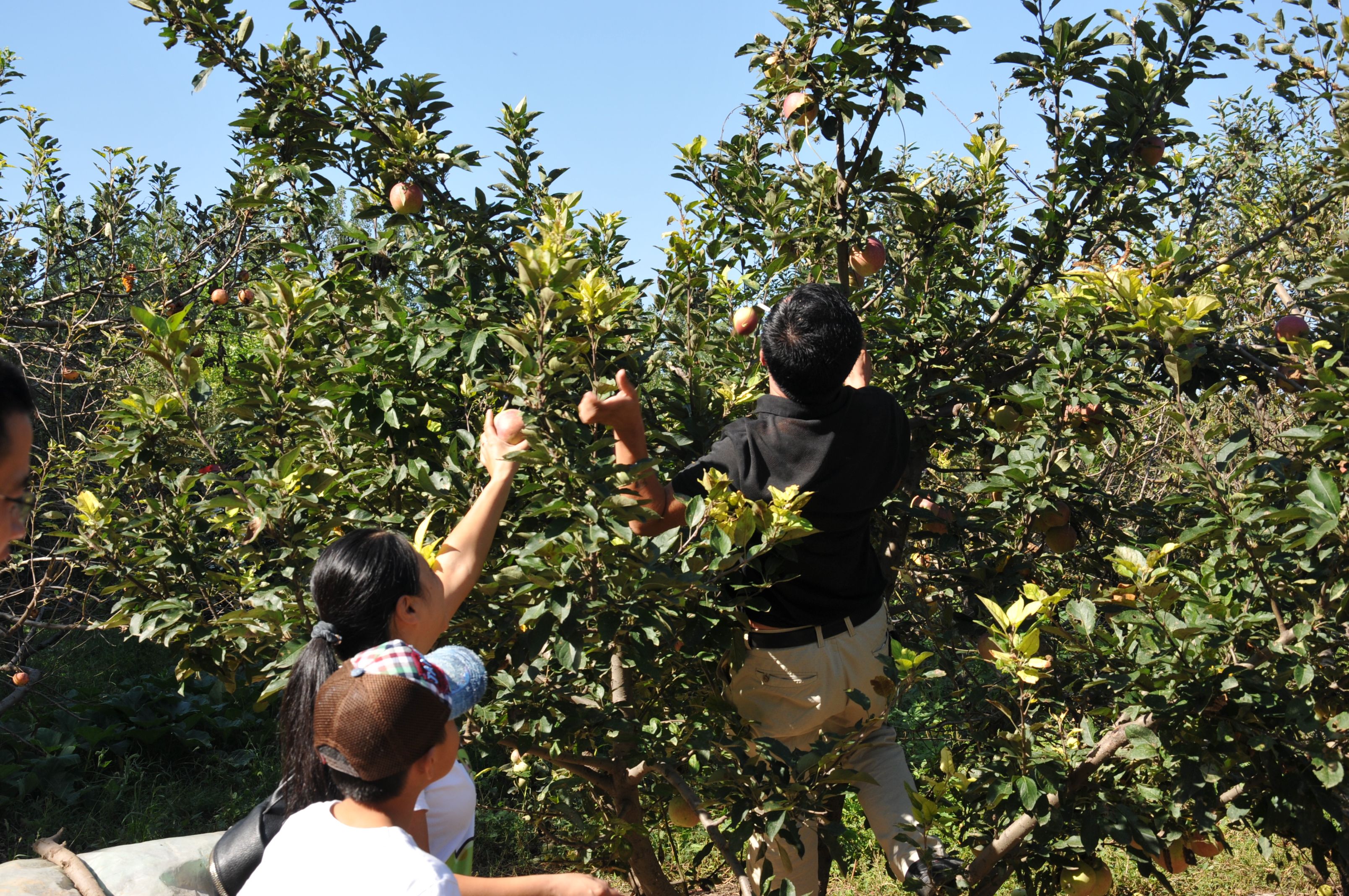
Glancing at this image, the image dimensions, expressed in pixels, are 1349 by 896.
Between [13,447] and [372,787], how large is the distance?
673mm

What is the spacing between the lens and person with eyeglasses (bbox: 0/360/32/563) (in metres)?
1.36

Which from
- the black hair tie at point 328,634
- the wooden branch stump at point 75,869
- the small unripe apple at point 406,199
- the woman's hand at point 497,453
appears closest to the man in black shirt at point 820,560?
the woman's hand at point 497,453

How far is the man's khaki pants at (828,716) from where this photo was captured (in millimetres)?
2180

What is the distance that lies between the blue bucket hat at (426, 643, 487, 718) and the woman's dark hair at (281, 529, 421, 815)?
12cm

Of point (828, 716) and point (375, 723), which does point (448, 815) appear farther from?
point (828, 716)

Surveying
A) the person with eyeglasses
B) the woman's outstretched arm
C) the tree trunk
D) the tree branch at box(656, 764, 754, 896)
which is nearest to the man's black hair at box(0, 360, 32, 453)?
the person with eyeglasses

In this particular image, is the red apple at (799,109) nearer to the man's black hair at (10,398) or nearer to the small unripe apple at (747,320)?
the small unripe apple at (747,320)

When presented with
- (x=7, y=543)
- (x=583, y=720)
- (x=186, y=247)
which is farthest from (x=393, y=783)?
(x=186, y=247)

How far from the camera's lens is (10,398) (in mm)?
1378

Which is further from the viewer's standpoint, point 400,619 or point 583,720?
point 583,720

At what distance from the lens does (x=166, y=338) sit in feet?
6.92

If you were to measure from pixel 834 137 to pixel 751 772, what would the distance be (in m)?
1.67

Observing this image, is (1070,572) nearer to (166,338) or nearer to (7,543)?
(166,338)

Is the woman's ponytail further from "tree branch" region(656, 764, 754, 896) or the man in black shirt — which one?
"tree branch" region(656, 764, 754, 896)
